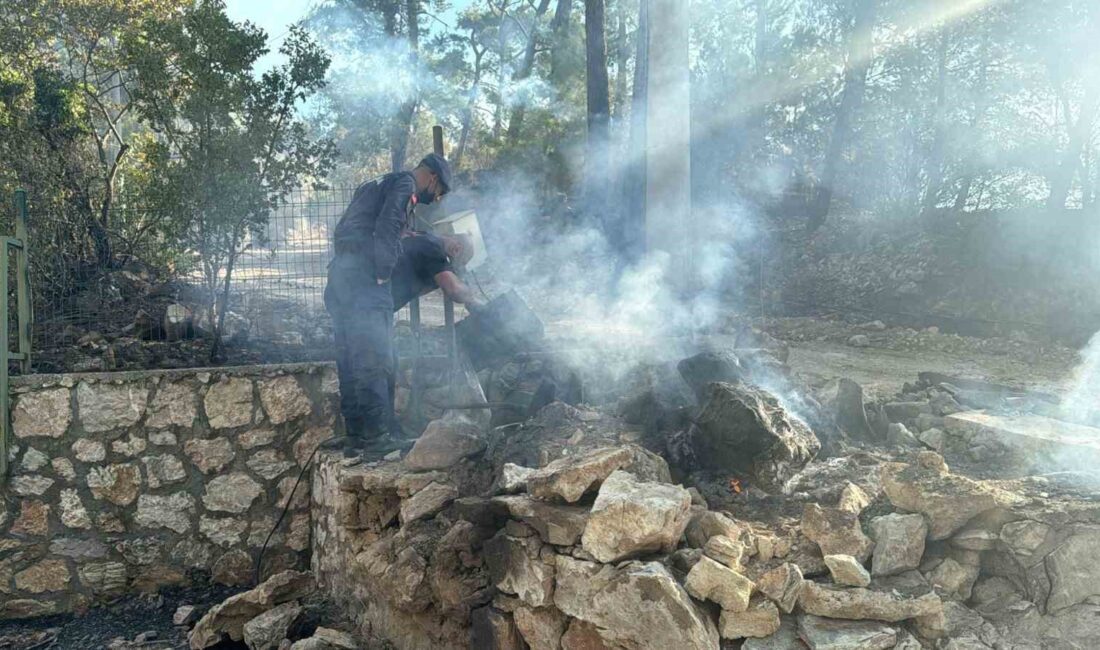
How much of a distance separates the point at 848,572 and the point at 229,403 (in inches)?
169

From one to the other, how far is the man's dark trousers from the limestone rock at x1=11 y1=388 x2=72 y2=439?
2083 millimetres

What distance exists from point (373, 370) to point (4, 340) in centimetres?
268

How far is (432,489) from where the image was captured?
4152 millimetres

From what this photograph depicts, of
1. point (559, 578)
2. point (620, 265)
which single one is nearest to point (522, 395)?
point (559, 578)

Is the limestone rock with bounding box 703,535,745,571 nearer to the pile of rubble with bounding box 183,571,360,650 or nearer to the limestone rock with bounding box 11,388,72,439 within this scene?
the pile of rubble with bounding box 183,571,360,650

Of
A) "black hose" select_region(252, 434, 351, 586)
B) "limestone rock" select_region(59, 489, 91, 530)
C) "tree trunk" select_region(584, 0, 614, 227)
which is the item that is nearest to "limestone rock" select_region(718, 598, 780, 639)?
"black hose" select_region(252, 434, 351, 586)

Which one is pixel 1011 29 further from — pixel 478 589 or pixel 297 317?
pixel 478 589

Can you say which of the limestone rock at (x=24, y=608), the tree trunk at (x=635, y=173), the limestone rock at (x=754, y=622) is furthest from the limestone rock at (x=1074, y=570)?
the tree trunk at (x=635, y=173)

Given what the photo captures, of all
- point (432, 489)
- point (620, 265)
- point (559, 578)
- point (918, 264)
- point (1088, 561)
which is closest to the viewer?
point (1088, 561)

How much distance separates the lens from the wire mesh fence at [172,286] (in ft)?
19.8

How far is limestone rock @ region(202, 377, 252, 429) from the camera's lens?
5312mm

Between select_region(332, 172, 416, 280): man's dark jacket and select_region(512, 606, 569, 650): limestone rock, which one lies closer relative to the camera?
select_region(512, 606, 569, 650): limestone rock

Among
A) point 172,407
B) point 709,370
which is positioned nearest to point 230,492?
point 172,407

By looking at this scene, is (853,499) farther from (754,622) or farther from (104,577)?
(104,577)
